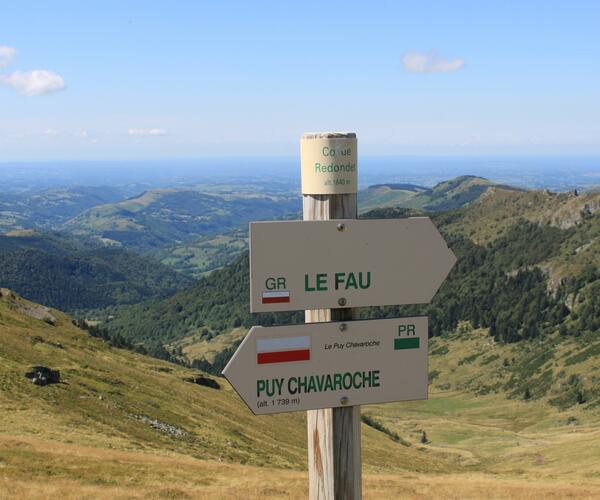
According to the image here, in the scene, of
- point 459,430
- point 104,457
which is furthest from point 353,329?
point 459,430

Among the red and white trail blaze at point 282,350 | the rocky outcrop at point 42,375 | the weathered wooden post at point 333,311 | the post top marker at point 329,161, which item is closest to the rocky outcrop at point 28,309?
the rocky outcrop at point 42,375

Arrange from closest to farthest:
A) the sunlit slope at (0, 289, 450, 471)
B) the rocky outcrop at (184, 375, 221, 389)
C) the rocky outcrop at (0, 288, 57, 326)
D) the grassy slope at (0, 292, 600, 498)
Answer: the grassy slope at (0, 292, 600, 498) < the sunlit slope at (0, 289, 450, 471) < the rocky outcrop at (184, 375, 221, 389) < the rocky outcrop at (0, 288, 57, 326)

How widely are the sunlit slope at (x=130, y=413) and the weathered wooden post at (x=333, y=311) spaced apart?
31.1 metres

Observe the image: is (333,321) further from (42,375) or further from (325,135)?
(42,375)

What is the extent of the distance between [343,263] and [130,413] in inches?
2138

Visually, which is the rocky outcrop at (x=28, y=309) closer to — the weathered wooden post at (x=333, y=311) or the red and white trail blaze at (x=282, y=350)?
the weathered wooden post at (x=333, y=311)

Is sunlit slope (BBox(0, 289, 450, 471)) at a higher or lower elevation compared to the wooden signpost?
lower

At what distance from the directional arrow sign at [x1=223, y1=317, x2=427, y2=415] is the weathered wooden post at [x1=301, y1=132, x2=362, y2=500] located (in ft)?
0.94

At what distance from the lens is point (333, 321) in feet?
28.5

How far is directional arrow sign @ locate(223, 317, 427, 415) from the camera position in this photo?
835 cm

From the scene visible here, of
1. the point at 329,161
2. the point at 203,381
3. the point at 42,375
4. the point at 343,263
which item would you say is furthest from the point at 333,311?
the point at 203,381

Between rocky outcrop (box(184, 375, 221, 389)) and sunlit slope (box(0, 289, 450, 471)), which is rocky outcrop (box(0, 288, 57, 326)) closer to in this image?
sunlit slope (box(0, 289, 450, 471))

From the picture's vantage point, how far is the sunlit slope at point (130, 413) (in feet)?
151

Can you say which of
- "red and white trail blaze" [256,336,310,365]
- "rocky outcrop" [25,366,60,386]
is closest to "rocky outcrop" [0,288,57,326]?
"rocky outcrop" [25,366,60,386]
